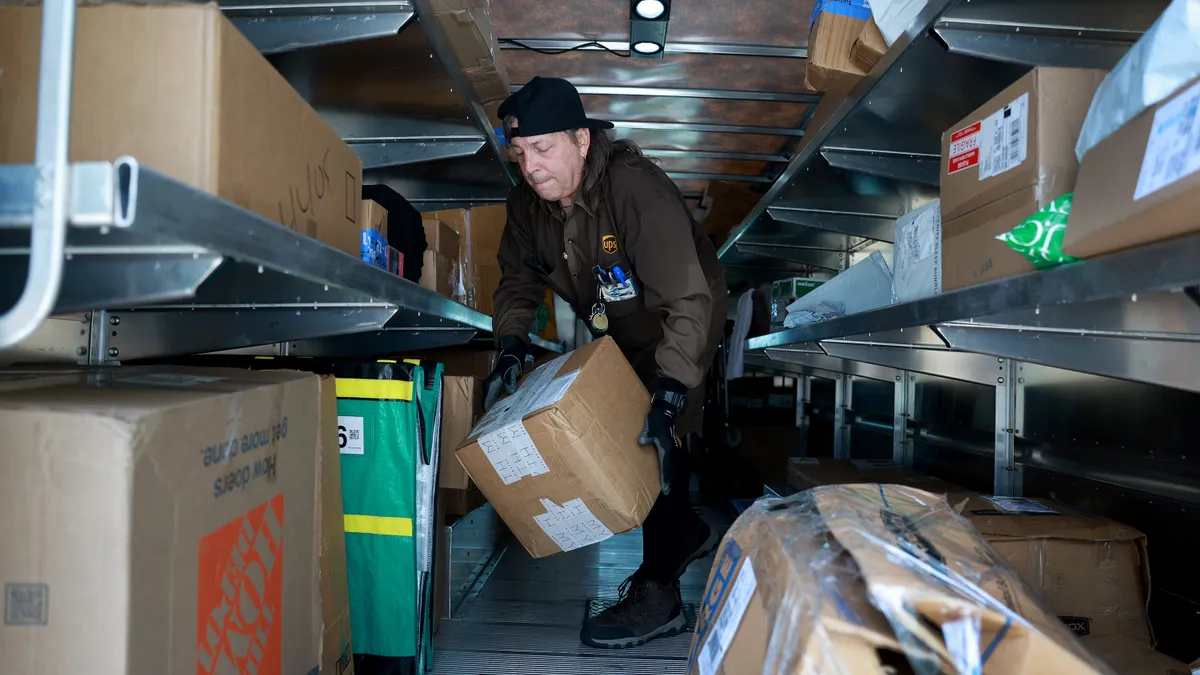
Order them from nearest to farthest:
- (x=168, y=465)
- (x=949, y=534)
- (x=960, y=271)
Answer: (x=168, y=465) < (x=949, y=534) < (x=960, y=271)

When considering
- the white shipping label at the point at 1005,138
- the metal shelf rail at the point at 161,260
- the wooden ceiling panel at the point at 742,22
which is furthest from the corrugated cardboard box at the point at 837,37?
the metal shelf rail at the point at 161,260

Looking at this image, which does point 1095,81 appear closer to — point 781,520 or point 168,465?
point 781,520

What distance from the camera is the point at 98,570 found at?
2.27ft

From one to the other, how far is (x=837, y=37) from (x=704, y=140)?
1.51 metres

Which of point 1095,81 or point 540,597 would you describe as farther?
point 540,597

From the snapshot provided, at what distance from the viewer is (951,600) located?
68cm

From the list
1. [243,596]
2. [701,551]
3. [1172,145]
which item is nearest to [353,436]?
[243,596]

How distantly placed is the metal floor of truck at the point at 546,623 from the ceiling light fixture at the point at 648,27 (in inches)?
70.3

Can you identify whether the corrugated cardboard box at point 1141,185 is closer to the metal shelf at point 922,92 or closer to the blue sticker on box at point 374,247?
the metal shelf at point 922,92

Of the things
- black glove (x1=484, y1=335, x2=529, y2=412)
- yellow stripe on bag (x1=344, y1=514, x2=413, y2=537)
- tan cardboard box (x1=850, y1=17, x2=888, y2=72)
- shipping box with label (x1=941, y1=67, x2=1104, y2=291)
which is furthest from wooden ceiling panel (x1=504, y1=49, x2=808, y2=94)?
yellow stripe on bag (x1=344, y1=514, x2=413, y2=537)

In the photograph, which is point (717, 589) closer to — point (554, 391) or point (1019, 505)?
point (554, 391)

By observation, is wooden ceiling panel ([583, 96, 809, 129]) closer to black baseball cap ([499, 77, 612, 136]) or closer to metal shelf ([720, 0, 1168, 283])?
metal shelf ([720, 0, 1168, 283])

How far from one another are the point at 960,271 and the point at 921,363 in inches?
41.8

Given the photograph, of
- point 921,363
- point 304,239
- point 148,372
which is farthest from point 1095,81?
point 148,372
